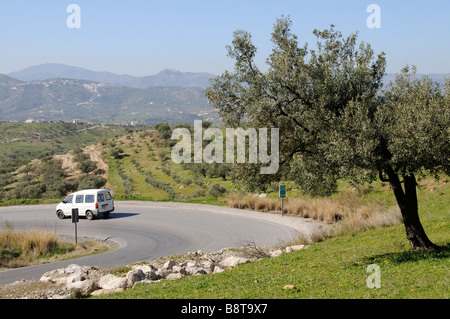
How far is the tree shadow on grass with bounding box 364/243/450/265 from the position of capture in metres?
11.2

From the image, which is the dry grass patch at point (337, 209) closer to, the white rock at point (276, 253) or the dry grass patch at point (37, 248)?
the white rock at point (276, 253)

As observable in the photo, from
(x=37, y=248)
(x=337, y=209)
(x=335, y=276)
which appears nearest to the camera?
(x=335, y=276)

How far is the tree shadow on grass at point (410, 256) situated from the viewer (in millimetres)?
11180

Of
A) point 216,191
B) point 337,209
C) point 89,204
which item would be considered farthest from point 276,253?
point 216,191

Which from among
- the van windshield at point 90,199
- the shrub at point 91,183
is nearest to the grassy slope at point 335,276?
the van windshield at point 90,199

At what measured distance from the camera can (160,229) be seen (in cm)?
2438

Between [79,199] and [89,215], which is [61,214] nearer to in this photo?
[79,199]

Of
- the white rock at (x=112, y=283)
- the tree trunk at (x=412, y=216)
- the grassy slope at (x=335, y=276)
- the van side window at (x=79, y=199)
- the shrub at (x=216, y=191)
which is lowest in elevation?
the shrub at (x=216, y=191)

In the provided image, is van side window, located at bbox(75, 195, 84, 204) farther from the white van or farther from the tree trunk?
the tree trunk

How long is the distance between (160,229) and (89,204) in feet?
23.0

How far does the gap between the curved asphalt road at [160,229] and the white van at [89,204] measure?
0.57 m

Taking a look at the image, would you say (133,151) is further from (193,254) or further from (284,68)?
(284,68)

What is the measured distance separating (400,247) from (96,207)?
21184 millimetres
